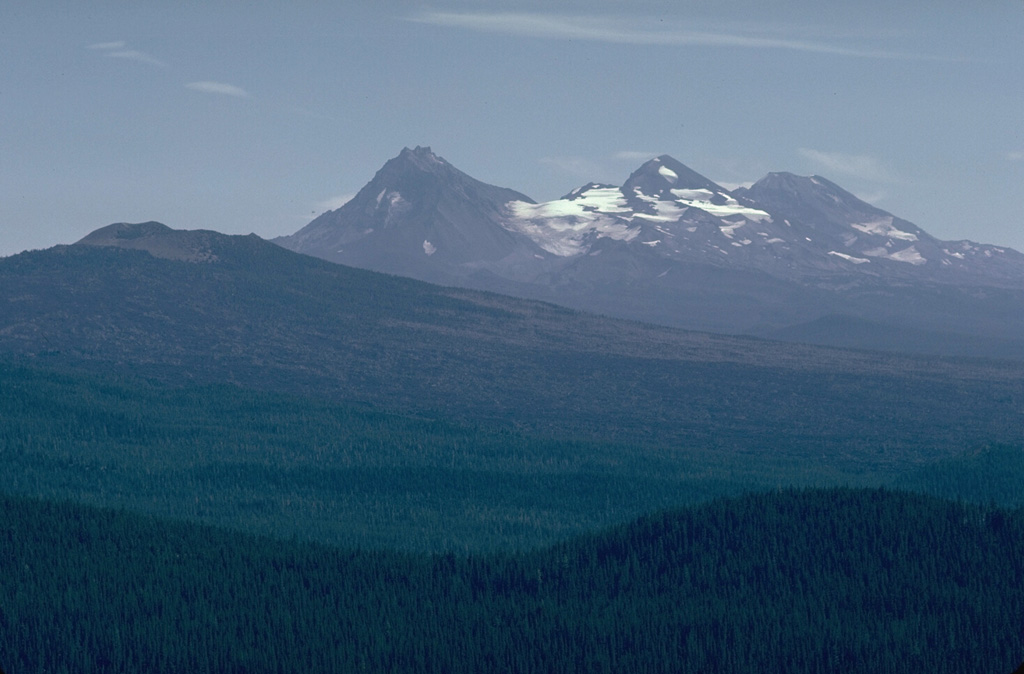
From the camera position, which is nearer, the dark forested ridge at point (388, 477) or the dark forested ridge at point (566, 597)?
the dark forested ridge at point (566, 597)

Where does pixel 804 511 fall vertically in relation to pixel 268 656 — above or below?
above

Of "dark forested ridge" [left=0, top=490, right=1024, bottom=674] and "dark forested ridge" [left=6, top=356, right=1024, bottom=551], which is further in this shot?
"dark forested ridge" [left=6, top=356, right=1024, bottom=551]

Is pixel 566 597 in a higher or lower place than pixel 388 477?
higher

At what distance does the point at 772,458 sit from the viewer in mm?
198625

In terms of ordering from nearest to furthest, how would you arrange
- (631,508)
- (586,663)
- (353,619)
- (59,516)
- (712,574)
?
1. (586,663)
2. (353,619)
3. (712,574)
4. (59,516)
5. (631,508)

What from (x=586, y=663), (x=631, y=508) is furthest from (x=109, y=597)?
(x=631, y=508)

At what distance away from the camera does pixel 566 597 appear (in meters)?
89.1

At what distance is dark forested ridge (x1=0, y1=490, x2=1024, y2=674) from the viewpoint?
75.9 metres

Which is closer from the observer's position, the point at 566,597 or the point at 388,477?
the point at 566,597

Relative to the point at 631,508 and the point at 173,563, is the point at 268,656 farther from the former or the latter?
the point at 631,508

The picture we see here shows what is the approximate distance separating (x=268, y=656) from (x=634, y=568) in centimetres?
2612

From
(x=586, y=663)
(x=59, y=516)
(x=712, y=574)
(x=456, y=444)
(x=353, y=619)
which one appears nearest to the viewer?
(x=586, y=663)

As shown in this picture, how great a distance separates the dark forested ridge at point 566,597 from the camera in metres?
75.9

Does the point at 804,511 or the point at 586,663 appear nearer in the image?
the point at 586,663
